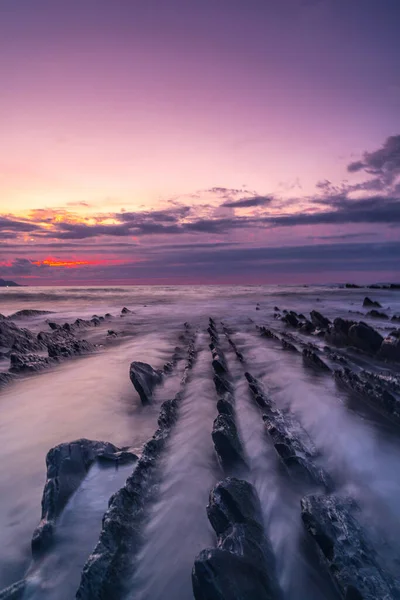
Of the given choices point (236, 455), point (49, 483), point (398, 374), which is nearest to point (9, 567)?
point (49, 483)

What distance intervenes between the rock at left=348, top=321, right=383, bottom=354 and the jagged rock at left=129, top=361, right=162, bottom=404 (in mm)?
4380

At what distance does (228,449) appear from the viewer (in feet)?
9.32

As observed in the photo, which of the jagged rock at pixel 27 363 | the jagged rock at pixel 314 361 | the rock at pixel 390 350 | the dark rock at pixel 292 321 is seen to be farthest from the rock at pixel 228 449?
the dark rock at pixel 292 321

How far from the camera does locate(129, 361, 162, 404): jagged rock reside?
4.30m

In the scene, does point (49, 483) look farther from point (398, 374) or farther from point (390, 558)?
point (398, 374)

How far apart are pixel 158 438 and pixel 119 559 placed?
4.36 ft

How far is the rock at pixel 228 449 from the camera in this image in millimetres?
2738

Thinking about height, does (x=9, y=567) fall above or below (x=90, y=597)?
below

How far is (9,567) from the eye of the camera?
1.80 metres

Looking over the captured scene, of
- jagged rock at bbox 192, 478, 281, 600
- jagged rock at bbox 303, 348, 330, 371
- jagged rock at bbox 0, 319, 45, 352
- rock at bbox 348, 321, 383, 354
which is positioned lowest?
jagged rock at bbox 0, 319, 45, 352

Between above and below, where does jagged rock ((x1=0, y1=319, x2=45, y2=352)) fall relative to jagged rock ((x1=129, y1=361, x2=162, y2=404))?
below

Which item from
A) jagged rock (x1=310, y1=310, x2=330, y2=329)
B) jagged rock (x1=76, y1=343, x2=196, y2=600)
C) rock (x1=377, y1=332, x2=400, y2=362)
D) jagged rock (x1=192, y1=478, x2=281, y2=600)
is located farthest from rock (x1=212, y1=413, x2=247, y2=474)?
jagged rock (x1=310, y1=310, x2=330, y2=329)

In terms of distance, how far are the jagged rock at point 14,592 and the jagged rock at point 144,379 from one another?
259cm

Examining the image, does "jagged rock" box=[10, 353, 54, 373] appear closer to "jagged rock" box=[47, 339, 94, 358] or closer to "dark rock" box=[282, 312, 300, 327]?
"jagged rock" box=[47, 339, 94, 358]
